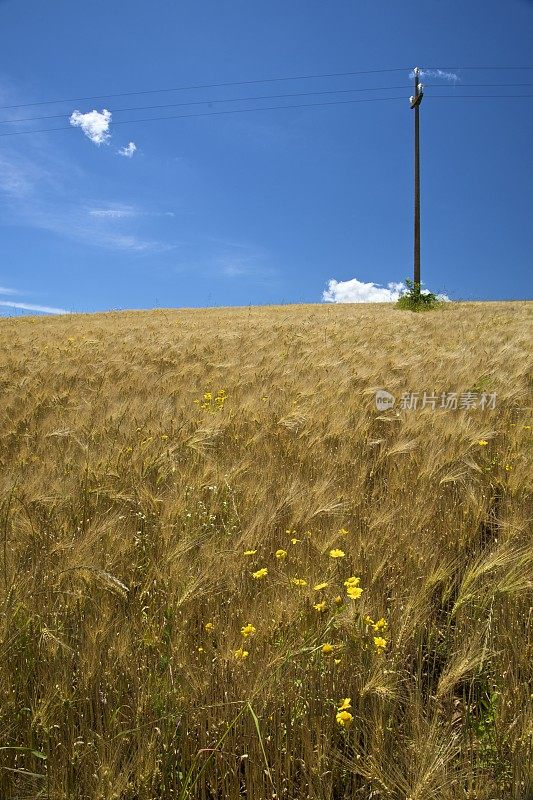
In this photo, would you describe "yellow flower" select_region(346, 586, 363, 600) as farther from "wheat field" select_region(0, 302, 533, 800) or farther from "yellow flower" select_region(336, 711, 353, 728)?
"yellow flower" select_region(336, 711, 353, 728)

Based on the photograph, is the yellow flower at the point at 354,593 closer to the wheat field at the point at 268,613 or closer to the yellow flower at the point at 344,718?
the wheat field at the point at 268,613

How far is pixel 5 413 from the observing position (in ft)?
13.7

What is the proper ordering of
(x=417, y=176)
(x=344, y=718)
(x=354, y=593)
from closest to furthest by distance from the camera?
(x=344, y=718) → (x=354, y=593) → (x=417, y=176)

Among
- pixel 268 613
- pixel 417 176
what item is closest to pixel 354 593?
pixel 268 613

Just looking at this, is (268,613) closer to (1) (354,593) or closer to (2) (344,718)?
(1) (354,593)

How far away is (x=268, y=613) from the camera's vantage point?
1560 mm

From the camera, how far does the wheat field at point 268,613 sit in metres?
1.22

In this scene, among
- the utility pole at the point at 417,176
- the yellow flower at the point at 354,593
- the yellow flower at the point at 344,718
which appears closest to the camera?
the yellow flower at the point at 344,718

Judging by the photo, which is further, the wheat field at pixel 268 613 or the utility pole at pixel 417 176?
the utility pole at pixel 417 176

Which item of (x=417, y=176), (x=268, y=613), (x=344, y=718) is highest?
(x=417, y=176)

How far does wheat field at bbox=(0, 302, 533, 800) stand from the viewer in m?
1.22

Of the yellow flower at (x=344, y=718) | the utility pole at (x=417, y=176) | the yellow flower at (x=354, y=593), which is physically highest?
the utility pole at (x=417, y=176)

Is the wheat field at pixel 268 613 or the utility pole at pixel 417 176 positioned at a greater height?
the utility pole at pixel 417 176

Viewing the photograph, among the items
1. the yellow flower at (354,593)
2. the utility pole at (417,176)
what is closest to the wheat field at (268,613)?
the yellow flower at (354,593)
